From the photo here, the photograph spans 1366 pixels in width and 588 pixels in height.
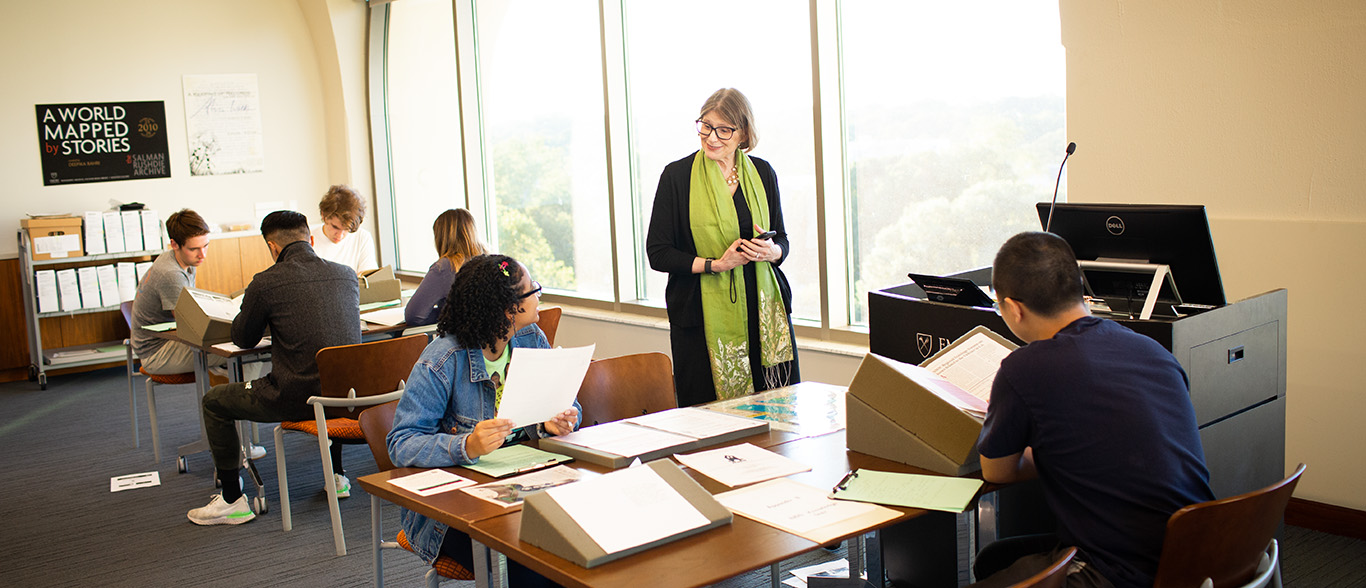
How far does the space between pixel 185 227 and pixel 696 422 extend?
3693 millimetres

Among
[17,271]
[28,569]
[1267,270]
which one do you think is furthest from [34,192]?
[1267,270]

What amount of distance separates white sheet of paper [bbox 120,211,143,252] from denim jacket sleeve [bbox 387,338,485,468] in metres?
6.46

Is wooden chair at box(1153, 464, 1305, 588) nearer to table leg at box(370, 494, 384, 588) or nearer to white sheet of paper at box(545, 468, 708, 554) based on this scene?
white sheet of paper at box(545, 468, 708, 554)

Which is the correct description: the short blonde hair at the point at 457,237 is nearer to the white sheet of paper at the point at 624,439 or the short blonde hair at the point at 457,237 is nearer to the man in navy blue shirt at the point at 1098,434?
the white sheet of paper at the point at 624,439

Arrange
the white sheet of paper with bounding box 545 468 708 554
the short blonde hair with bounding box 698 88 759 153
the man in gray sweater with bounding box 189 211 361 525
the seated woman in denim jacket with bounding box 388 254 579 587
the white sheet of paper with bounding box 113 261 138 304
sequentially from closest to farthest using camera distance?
1. the white sheet of paper with bounding box 545 468 708 554
2. the seated woman in denim jacket with bounding box 388 254 579 587
3. the short blonde hair with bounding box 698 88 759 153
4. the man in gray sweater with bounding box 189 211 361 525
5. the white sheet of paper with bounding box 113 261 138 304

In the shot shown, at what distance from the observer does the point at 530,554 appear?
1773 millimetres

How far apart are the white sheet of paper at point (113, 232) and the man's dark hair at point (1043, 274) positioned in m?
7.73

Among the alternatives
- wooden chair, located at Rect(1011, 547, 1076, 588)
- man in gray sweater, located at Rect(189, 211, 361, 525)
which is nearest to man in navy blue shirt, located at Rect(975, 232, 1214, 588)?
wooden chair, located at Rect(1011, 547, 1076, 588)

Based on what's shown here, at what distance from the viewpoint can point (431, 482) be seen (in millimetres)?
2260

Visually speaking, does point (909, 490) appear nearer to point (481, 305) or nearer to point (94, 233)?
point (481, 305)

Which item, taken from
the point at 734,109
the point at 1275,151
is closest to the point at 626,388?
the point at 734,109

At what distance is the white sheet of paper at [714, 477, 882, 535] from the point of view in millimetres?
1897

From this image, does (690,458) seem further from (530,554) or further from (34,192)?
(34,192)

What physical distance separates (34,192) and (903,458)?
27.0 feet
